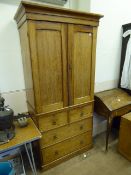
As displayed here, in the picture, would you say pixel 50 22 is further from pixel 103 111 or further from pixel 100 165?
pixel 100 165

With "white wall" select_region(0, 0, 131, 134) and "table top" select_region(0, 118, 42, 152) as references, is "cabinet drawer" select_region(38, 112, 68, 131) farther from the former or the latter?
"white wall" select_region(0, 0, 131, 134)

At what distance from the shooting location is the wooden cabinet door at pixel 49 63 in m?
1.37

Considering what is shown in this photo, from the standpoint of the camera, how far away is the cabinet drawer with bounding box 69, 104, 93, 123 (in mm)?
1816

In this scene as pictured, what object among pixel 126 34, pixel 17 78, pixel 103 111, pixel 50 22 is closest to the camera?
pixel 50 22

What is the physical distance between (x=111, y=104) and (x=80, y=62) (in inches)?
31.8

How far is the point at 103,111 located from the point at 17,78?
1.31 meters

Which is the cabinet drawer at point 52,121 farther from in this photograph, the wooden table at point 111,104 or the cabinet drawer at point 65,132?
the wooden table at point 111,104

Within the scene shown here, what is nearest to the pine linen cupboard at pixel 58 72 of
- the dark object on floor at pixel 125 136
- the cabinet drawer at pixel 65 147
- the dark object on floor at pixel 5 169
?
the cabinet drawer at pixel 65 147

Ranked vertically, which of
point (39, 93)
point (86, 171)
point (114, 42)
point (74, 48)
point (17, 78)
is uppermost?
point (114, 42)

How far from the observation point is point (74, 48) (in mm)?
1600

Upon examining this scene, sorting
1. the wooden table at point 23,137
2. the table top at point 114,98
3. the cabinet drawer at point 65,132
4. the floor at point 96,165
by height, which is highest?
the table top at point 114,98

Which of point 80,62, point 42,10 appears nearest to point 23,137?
point 80,62

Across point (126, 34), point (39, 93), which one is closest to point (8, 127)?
point (39, 93)

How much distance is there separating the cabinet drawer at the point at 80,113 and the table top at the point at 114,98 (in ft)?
0.88
